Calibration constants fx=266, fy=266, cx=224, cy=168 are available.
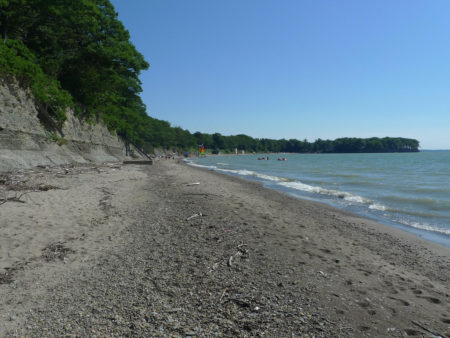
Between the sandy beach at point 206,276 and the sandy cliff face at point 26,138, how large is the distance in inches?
292

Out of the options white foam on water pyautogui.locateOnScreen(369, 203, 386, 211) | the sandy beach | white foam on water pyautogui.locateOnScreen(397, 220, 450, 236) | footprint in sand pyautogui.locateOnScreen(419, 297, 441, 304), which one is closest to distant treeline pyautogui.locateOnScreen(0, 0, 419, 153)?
the sandy beach

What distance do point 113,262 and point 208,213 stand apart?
4028 millimetres

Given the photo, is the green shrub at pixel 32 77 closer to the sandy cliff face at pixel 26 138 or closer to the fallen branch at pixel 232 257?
the sandy cliff face at pixel 26 138

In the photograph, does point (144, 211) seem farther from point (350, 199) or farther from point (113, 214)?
point (350, 199)

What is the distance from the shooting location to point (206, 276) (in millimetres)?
4230

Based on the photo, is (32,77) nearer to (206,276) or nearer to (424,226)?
(206,276)

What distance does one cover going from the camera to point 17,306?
3.27 meters

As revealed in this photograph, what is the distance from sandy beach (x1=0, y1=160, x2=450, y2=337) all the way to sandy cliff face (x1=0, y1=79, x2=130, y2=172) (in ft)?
24.3

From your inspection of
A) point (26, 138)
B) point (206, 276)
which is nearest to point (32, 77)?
point (26, 138)

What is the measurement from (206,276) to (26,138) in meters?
16.1

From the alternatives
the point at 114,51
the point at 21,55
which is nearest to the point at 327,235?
the point at 21,55

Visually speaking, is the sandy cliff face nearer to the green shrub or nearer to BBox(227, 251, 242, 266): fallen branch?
the green shrub

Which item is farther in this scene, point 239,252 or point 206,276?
point 239,252

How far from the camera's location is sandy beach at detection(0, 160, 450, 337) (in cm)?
311
